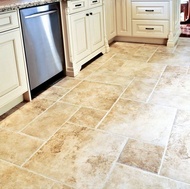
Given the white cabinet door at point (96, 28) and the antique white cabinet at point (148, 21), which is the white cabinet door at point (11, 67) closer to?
the white cabinet door at point (96, 28)

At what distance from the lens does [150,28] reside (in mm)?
4152

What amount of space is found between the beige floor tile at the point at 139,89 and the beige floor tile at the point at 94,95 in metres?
0.10

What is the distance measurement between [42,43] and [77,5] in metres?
0.68

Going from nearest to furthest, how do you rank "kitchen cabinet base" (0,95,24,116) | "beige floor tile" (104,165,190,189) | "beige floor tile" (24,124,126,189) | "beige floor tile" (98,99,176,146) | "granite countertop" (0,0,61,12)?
"beige floor tile" (104,165,190,189) → "beige floor tile" (24,124,126,189) → "beige floor tile" (98,99,176,146) → "granite countertop" (0,0,61,12) → "kitchen cabinet base" (0,95,24,116)

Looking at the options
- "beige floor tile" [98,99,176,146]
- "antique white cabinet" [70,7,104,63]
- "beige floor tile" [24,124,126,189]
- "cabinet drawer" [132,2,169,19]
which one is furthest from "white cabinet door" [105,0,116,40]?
"beige floor tile" [24,124,126,189]

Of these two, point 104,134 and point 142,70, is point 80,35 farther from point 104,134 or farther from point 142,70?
point 104,134

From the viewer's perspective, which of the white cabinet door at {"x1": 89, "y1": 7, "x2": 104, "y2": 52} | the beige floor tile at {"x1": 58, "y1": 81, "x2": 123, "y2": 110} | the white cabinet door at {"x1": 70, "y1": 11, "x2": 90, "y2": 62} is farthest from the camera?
the white cabinet door at {"x1": 89, "y1": 7, "x2": 104, "y2": 52}

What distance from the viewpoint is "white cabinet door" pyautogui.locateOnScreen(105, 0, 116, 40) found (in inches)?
159

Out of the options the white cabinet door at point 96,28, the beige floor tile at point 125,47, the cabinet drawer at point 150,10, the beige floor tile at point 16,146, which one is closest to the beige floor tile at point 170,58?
the beige floor tile at point 125,47

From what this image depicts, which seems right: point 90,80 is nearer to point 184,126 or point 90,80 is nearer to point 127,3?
point 184,126

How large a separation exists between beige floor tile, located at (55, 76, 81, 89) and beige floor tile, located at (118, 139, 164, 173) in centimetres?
119

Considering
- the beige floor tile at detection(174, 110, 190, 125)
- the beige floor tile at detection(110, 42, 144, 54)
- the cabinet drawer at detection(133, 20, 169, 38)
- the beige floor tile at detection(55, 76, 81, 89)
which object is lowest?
the beige floor tile at detection(174, 110, 190, 125)

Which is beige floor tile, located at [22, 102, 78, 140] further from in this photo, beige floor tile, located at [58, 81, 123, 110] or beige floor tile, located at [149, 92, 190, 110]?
beige floor tile, located at [149, 92, 190, 110]

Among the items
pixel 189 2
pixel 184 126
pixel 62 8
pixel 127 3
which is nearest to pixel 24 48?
pixel 62 8
